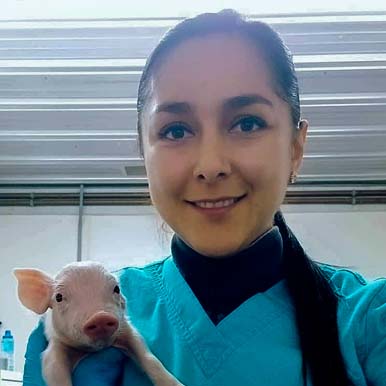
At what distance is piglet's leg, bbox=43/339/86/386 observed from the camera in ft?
2.57

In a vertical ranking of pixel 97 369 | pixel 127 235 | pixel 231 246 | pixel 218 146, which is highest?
pixel 218 146

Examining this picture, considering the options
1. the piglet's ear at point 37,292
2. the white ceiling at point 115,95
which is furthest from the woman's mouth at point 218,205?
the white ceiling at point 115,95

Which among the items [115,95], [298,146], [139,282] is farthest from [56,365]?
[115,95]

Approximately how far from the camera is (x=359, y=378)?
805mm

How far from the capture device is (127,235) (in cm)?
379

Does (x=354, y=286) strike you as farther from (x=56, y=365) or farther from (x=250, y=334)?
(x=56, y=365)

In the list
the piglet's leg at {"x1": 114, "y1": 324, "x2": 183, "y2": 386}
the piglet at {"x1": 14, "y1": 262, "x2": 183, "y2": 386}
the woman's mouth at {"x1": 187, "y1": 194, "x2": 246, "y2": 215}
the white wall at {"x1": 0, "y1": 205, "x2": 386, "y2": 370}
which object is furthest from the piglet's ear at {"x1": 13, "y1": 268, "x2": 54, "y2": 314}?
the white wall at {"x1": 0, "y1": 205, "x2": 386, "y2": 370}

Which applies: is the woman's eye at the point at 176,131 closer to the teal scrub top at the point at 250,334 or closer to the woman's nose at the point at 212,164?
the woman's nose at the point at 212,164

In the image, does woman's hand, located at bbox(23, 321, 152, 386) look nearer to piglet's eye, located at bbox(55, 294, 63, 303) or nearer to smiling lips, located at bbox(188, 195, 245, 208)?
piglet's eye, located at bbox(55, 294, 63, 303)

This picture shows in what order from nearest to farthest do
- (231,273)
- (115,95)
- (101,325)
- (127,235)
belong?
(101,325) < (231,273) < (115,95) < (127,235)

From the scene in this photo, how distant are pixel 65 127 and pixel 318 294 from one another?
93.2 inches

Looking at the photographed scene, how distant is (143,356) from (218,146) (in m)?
0.25

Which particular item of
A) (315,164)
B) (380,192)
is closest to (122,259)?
(315,164)

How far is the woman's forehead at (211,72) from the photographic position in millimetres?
819
